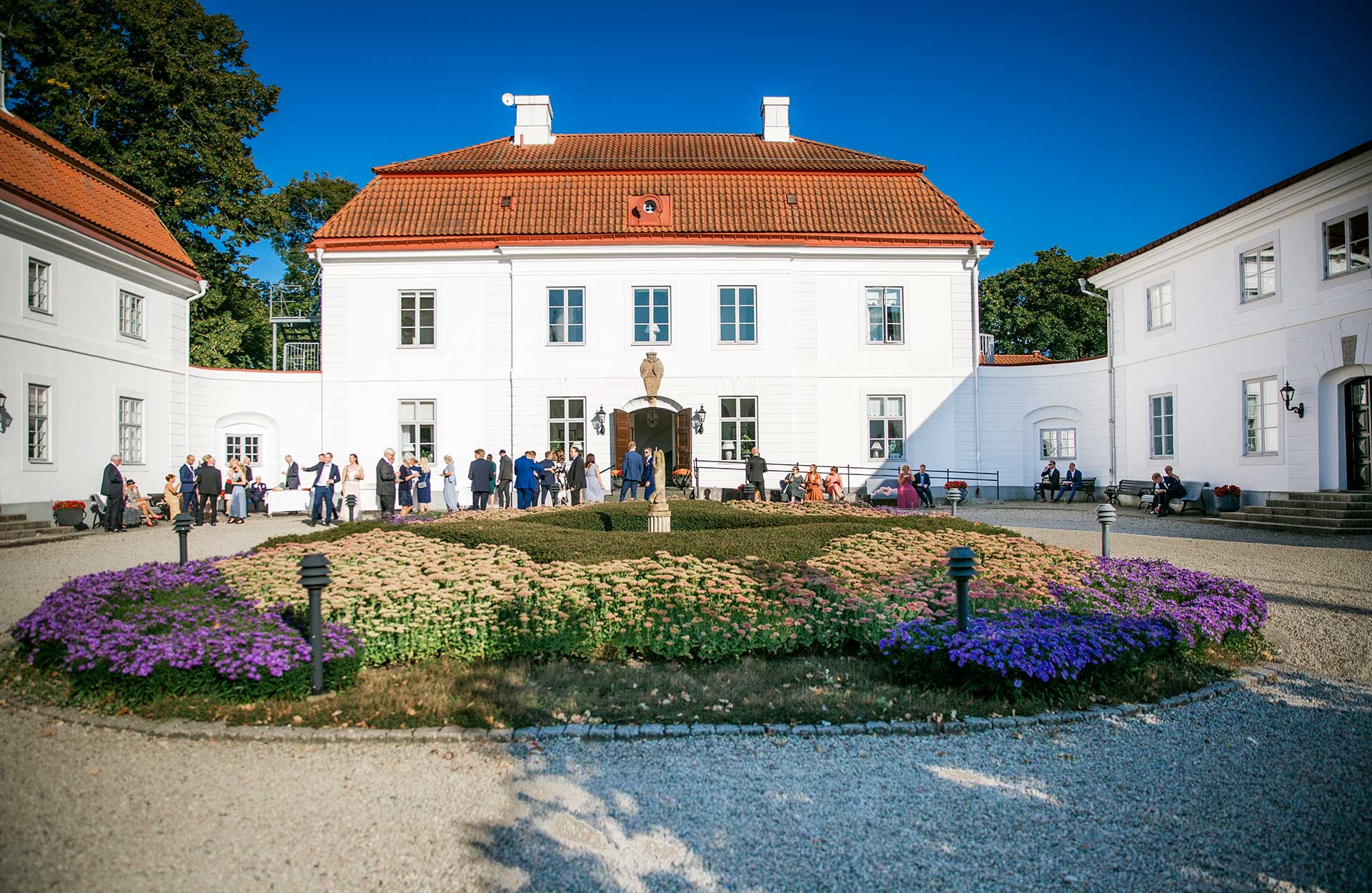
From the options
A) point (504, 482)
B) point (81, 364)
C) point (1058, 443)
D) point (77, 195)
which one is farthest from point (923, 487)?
point (77, 195)

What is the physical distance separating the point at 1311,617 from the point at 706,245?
59.3 ft

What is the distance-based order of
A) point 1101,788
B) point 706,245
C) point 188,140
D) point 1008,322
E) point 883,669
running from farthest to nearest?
1. point 1008,322
2. point 188,140
3. point 706,245
4. point 883,669
5. point 1101,788

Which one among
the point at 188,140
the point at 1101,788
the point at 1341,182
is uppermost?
the point at 188,140

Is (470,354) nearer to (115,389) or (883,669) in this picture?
(115,389)

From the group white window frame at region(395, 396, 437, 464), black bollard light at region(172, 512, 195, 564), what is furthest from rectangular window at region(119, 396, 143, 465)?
black bollard light at region(172, 512, 195, 564)

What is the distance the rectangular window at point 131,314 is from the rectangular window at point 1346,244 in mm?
27707

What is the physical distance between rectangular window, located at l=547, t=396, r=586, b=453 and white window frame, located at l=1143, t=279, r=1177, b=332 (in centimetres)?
1623

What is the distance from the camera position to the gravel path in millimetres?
3465

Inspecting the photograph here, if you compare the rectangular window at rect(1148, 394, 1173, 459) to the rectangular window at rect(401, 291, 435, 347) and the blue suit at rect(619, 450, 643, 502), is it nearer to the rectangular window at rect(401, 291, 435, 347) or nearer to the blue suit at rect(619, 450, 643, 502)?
the blue suit at rect(619, 450, 643, 502)

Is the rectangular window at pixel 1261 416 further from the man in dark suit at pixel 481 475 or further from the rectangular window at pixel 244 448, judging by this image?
the rectangular window at pixel 244 448

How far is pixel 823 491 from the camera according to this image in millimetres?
21578

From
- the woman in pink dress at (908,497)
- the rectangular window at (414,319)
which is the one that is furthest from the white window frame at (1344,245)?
the rectangular window at (414,319)

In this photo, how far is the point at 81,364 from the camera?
60.6 ft

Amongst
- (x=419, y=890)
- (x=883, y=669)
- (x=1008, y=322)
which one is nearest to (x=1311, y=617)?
(x=883, y=669)
